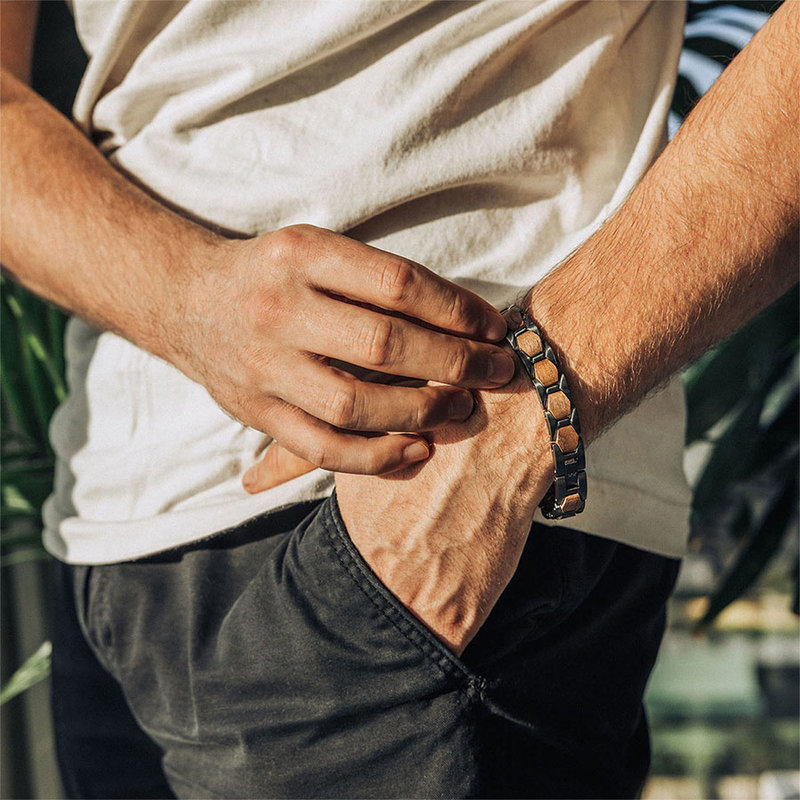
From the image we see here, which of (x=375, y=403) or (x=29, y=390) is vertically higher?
(x=375, y=403)

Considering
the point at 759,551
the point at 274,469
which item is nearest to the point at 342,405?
the point at 274,469

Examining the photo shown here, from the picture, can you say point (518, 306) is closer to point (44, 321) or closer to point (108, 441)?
point (108, 441)

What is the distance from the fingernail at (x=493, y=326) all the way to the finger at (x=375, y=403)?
0.15 ft

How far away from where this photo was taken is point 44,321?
1398 mm

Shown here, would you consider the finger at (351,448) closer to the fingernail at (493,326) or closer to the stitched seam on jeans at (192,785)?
the fingernail at (493,326)

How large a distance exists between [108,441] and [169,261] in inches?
8.7

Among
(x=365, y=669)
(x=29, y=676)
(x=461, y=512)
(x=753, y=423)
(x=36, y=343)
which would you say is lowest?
(x=29, y=676)

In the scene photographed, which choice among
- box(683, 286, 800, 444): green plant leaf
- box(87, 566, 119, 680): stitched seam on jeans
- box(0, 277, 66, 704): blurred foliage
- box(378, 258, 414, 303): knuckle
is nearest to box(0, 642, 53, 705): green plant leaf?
box(0, 277, 66, 704): blurred foliage

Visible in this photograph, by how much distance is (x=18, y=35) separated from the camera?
2.74 feet

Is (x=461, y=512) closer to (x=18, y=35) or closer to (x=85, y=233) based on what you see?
(x=85, y=233)

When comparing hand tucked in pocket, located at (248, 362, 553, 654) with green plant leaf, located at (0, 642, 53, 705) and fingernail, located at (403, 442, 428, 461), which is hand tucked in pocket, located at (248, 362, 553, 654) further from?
green plant leaf, located at (0, 642, 53, 705)

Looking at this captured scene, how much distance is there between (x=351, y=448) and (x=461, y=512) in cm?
9

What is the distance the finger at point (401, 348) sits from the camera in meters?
0.52

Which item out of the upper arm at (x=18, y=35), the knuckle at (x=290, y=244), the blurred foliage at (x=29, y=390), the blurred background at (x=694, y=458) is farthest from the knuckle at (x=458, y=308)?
the blurred foliage at (x=29, y=390)
